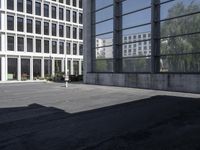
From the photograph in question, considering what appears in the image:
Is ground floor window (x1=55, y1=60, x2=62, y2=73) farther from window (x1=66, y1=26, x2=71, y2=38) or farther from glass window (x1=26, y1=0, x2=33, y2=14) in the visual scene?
glass window (x1=26, y1=0, x2=33, y2=14)

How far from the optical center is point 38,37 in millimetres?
50781

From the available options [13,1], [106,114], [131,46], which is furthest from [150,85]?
[13,1]

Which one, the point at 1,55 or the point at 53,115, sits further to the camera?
the point at 1,55

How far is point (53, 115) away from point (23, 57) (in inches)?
1553

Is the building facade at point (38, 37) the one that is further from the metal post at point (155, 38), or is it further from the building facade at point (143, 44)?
the metal post at point (155, 38)

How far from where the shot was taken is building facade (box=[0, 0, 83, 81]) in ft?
153

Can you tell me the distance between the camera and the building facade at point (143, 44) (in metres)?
21.1

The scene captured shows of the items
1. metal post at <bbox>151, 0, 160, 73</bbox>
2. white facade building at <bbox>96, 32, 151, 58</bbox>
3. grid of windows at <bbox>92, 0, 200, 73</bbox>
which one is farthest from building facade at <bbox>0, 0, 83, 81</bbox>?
metal post at <bbox>151, 0, 160, 73</bbox>

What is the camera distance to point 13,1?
47.5 meters

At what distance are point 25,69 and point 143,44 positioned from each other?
30892mm

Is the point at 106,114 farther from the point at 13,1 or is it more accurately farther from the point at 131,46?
the point at 13,1

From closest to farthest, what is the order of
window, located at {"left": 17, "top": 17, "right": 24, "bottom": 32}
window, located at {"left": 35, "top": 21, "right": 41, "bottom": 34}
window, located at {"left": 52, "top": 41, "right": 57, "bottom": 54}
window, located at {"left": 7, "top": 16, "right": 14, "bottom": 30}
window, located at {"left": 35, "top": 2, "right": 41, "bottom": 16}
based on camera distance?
window, located at {"left": 7, "top": 16, "right": 14, "bottom": 30}, window, located at {"left": 17, "top": 17, "right": 24, "bottom": 32}, window, located at {"left": 35, "top": 21, "right": 41, "bottom": 34}, window, located at {"left": 35, "top": 2, "right": 41, "bottom": 16}, window, located at {"left": 52, "top": 41, "right": 57, "bottom": 54}

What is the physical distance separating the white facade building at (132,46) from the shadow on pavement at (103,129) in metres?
13.1

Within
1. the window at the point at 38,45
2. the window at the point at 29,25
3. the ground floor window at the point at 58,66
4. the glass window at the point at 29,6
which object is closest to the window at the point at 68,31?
the ground floor window at the point at 58,66
